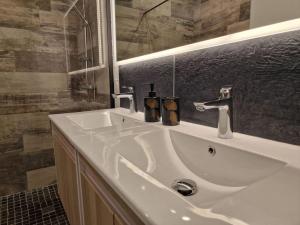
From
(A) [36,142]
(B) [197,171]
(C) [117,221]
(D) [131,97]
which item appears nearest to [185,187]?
(B) [197,171]

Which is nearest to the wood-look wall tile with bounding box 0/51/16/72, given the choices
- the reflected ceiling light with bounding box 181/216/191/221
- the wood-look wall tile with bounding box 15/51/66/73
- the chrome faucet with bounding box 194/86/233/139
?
the wood-look wall tile with bounding box 15/51/66/73

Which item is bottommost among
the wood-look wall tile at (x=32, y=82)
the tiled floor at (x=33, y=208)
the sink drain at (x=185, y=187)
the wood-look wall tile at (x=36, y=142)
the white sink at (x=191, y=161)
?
the tiled floor at (x=33, y=208)

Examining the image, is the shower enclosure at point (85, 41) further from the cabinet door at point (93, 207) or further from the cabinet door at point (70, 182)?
the cabinet door at point (93, 207)

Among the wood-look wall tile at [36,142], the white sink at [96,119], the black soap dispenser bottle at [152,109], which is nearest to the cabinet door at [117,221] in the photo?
the black soap dispenser bottle at [152,109]

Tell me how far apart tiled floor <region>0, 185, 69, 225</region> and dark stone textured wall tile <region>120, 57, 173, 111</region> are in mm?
983

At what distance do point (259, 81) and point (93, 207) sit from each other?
2.27ft

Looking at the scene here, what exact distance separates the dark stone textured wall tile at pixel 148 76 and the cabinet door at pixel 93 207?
23.6 inches

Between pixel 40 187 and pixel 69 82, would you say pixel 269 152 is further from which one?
pixel 40 187

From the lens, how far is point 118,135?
82 centimetres

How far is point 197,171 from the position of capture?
0.72 meters

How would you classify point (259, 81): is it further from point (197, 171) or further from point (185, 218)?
point (185, 218)

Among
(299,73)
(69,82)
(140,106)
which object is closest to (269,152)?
(299,73)

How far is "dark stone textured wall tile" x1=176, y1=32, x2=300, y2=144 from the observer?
593 mm

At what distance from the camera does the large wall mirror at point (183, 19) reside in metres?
0.63
